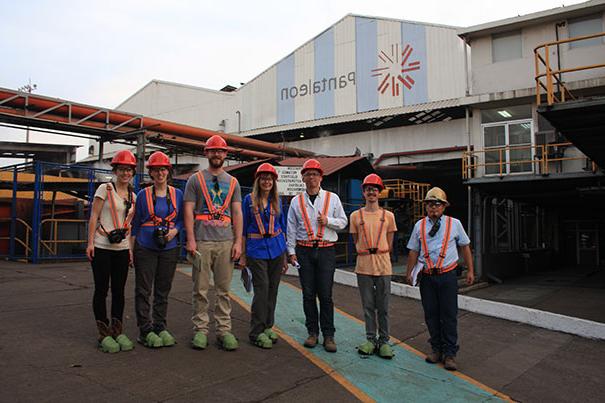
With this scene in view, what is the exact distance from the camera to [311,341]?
16.3 ft

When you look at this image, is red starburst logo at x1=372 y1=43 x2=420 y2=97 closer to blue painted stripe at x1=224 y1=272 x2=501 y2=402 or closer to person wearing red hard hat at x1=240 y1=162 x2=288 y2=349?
blue painted stripe at x1=224 y1=272 x2=501 y2=402

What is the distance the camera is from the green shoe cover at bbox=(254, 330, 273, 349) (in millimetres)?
4730

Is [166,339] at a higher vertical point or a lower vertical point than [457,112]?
lower

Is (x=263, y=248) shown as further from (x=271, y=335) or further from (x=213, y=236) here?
(x=271, y=335)

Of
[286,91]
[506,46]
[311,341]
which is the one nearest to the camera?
[311,341]

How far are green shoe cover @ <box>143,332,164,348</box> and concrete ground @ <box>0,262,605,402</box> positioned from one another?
58 millimetres

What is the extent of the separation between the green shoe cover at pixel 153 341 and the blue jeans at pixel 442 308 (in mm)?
2831

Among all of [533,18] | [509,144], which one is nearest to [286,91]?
[509,144]

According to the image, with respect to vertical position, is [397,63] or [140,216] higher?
[397,63]

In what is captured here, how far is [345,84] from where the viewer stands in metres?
24.6

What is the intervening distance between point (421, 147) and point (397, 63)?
4423mm

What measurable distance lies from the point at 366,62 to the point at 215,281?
2135 cm

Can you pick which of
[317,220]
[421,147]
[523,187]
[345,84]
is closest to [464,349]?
[317,220]

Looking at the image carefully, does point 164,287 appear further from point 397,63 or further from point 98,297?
point 397,63
